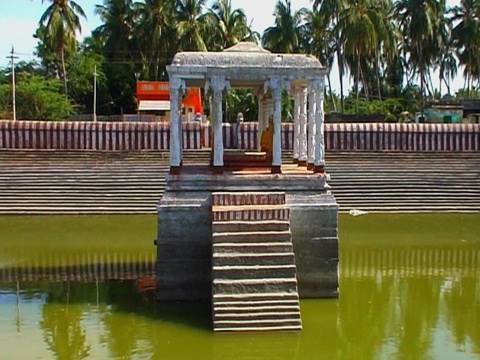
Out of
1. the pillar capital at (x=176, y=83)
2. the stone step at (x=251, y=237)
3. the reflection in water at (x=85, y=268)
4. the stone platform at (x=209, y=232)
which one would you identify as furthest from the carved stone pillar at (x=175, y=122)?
the reflection in water at (x=85, y=268)

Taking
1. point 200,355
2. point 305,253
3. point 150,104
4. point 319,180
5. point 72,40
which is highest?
point 72,40

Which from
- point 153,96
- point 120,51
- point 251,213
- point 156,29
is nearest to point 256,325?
point 251,213

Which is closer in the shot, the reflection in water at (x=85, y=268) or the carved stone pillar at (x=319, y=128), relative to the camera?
the carved stone pillar at (x=319, y=128)

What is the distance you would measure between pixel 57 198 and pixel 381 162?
8760mm

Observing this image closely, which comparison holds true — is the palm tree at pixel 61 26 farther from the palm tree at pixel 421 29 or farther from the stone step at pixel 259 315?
the stone step at pixel 259 315

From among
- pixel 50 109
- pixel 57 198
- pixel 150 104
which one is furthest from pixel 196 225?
pixel 50 109

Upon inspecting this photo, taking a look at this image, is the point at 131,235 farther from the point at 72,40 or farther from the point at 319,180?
the point at 72,40

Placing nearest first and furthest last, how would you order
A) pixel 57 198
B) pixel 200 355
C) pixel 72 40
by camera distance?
1. pixel 200 355
2. pixel 57 198
3. pixel 72 40

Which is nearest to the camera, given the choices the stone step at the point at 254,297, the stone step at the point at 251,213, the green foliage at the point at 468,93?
the stone step at the point at 254,297

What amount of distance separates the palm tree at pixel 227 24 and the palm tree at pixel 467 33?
42.0 feet

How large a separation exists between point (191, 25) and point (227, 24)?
3003mm

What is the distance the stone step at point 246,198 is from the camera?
10555 millimetres

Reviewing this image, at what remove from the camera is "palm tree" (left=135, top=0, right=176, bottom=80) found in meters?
38.8

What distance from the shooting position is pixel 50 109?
115ft
